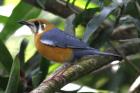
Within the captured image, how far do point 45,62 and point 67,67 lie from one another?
10 centimetres

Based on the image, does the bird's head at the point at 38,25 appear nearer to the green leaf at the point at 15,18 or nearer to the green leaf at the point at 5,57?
the green leaf at the point at 15,18

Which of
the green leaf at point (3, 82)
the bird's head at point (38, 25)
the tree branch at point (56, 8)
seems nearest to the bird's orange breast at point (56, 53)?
the bird's head at point (38, 25)

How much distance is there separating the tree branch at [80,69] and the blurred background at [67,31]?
2.0 inches

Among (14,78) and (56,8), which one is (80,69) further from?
(56,8)

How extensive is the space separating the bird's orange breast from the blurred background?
48mm

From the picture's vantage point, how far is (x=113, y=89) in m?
2.62

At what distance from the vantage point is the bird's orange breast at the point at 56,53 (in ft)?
6.61

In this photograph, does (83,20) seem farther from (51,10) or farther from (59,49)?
(51,10)

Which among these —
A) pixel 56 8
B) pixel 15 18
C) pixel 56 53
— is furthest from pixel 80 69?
pixel 56 8

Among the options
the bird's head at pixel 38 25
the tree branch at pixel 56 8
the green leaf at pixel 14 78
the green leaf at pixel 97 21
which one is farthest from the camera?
the tree branch at pixel 56 8

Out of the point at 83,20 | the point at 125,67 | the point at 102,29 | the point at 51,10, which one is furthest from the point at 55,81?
the point at 125,67

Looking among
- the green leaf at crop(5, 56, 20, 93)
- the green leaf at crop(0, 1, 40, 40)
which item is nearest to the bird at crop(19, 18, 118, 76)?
the green leaf at crop(0, 1, 40, 40)

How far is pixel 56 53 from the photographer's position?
2.02 m

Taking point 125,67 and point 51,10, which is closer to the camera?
point 51,10
